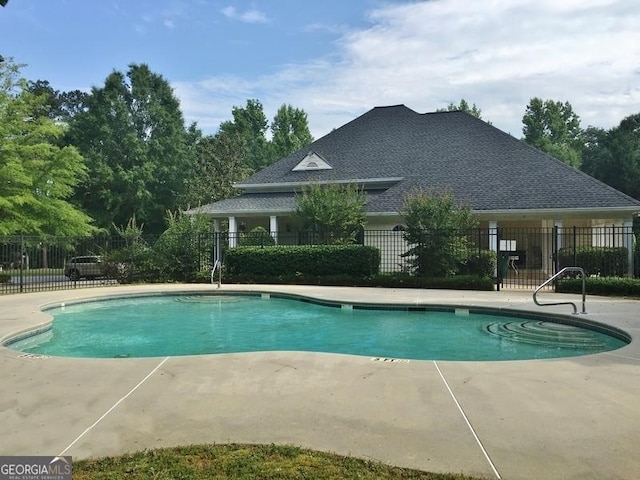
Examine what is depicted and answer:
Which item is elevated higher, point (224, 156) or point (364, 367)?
point (224, 156)

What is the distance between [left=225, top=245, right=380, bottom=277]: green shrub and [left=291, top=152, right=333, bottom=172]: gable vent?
8463 mm

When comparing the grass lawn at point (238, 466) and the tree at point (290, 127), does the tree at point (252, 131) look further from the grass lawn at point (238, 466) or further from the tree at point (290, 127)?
the grass lawn at point (238, 466)

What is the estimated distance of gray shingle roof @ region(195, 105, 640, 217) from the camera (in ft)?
67.4

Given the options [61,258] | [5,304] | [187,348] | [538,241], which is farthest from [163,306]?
[538,241]

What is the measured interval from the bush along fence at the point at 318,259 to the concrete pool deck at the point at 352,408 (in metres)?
10.5

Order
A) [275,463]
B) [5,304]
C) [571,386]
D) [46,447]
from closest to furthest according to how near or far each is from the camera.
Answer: [275,463], [46,447], [571,386], [5,304]

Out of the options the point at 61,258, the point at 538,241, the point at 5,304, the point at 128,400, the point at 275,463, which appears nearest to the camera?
the point at 275,463

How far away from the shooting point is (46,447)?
364 cm

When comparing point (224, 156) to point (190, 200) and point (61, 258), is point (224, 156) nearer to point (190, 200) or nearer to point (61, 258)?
point (190, 200)

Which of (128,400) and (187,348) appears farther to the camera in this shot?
(187,348)

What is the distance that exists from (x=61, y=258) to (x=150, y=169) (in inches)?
849

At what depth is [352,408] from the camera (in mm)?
4480

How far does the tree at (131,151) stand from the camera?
40812 millimetres

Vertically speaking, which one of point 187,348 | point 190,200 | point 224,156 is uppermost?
point 224,156
